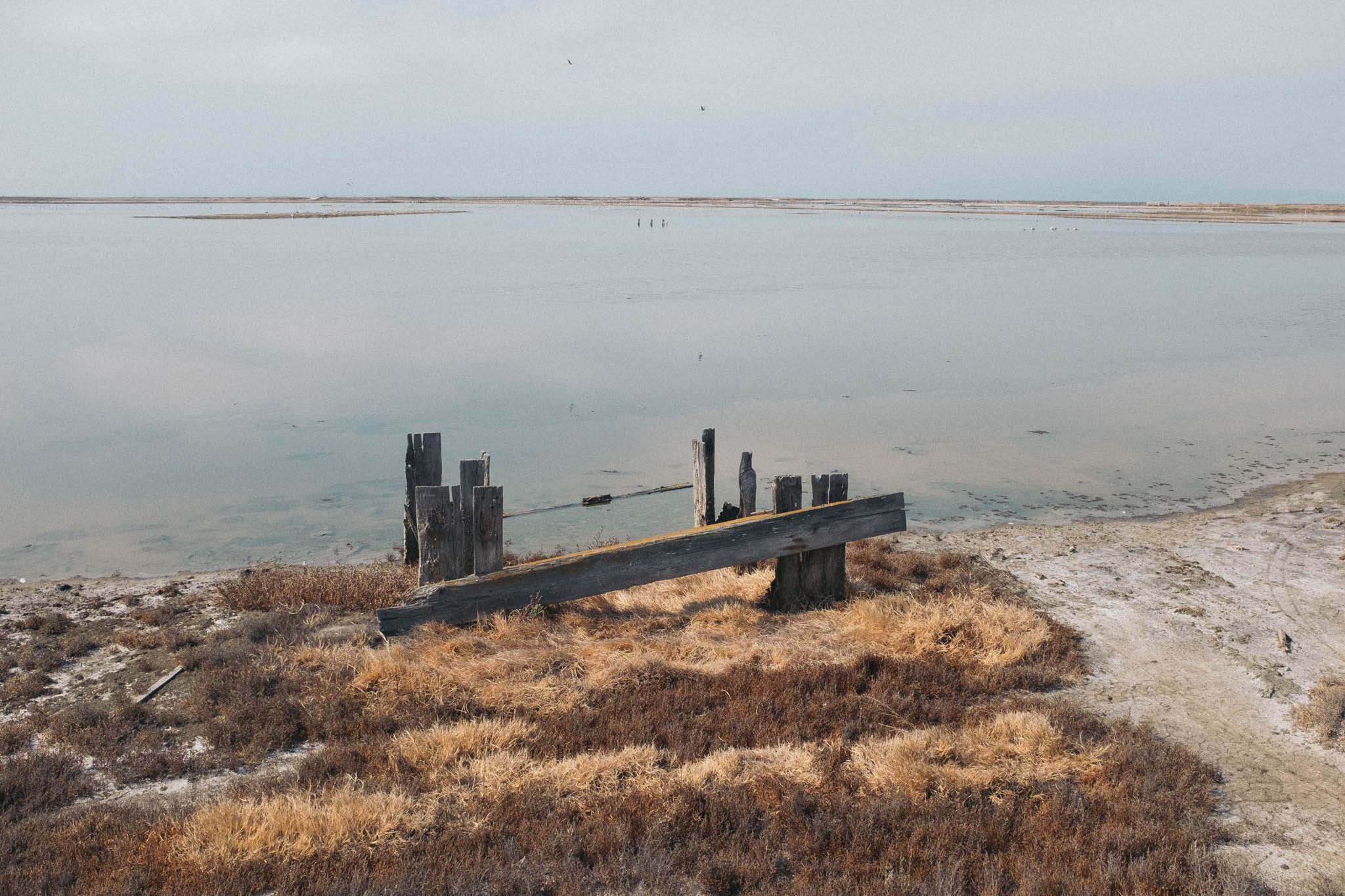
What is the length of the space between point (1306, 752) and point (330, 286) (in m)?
36.1

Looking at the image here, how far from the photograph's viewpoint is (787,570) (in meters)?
9.43

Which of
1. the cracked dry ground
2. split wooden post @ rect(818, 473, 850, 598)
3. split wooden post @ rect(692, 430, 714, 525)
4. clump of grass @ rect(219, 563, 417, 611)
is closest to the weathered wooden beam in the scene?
clump of grass @ rect(219, 563, 417, 611)

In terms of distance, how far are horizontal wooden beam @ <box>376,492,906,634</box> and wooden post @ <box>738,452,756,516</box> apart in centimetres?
63

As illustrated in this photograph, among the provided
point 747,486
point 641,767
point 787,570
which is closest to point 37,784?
point 641,767

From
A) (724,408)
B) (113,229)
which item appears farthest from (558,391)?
(113,229)

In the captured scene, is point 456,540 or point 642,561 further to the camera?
point 642,561

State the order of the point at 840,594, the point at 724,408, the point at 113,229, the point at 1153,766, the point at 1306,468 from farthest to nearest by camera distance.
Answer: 1. the point at 113,229
2. the point at 724,408
3. the point at 1306,468
4. the point at 840,594
5. the point at 1153,766

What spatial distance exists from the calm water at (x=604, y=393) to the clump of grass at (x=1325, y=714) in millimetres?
6225

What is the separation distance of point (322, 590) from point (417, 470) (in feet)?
5.20

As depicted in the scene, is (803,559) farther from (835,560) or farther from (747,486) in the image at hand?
(747,486)

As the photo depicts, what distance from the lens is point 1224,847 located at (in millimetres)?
5523

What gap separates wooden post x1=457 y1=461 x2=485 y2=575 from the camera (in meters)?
8.67

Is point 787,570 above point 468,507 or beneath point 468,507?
beneath

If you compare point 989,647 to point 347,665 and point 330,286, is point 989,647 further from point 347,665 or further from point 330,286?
point 330,286
